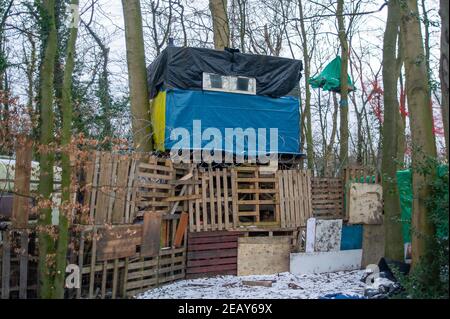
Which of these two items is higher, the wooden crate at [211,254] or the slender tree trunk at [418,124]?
the slender tree trunk at [418,124]

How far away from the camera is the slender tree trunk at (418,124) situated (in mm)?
6523

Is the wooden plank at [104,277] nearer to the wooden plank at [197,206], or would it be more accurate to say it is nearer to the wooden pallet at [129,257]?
the wooden pallet at [129,257]

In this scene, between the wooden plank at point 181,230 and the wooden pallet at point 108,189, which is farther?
the wooden plank at point 181,230

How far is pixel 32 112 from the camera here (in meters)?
6.91

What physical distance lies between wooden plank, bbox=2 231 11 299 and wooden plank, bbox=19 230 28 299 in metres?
0.17

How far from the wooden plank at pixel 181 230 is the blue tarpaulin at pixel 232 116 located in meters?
2.04

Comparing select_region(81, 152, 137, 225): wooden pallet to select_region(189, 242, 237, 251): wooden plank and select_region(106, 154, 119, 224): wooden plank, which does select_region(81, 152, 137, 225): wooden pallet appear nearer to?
select_region(106, 154, 119, 224): wooden plank

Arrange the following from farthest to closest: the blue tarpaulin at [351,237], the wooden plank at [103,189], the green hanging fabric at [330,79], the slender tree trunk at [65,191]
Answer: the green hanging fabric at [330,79], the blue tarpaulin at [351,237], the wooden plank at [103,189], the slender tree trunk at [65,191]

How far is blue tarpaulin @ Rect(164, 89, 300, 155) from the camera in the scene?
11.0m

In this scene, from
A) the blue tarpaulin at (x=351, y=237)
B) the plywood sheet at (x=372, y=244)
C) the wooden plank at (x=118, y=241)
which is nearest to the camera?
the wooden plank at (x=118, y=241)

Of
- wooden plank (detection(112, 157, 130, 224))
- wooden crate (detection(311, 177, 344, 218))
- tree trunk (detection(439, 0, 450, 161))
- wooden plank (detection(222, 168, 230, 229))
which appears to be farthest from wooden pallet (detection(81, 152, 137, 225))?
tree trunk (detection(439, 0, 450, 161))

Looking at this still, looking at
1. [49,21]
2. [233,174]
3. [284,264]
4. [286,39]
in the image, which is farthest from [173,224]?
[286,39]

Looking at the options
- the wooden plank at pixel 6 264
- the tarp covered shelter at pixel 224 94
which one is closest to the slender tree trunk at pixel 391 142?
the tarp covered shelter at pixel 224 94

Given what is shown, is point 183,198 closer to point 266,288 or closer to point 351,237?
point 266,288
